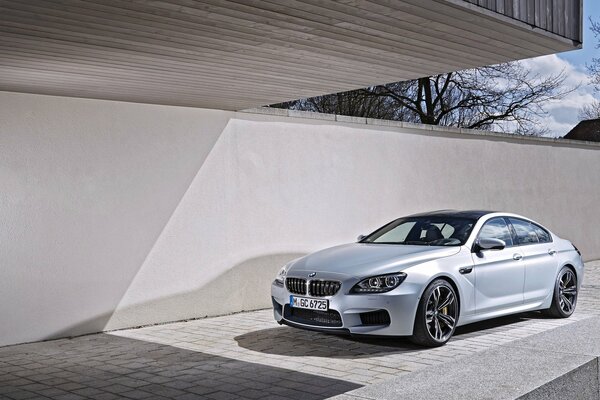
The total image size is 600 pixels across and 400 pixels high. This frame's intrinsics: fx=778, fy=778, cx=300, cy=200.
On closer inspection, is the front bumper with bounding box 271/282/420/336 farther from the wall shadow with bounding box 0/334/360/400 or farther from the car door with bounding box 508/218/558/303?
the car door with bounding box 508/218/558/303

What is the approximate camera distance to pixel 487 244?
9.09 metres

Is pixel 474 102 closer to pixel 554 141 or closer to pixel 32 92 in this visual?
pixel 554 141

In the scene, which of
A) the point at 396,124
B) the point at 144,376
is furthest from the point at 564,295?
the point at 144,376

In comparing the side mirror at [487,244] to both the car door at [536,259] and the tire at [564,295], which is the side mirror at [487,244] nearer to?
the car door at [536,259]

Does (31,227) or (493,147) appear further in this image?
(493,147)

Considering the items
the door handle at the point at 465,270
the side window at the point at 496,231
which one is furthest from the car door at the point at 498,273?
the door handle at the point at 465,270

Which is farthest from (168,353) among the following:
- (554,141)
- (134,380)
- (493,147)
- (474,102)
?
(474,102)

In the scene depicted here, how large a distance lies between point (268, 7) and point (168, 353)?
418 cm

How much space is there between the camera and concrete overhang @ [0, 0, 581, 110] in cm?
579

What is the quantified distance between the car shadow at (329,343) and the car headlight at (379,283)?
55cm

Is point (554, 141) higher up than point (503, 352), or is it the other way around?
point (554, 141)

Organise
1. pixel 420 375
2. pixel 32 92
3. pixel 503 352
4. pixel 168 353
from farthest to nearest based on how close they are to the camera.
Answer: pixel 32 92
pixel 168 353
pixel 503 352
pixel 420 375

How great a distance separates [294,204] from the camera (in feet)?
39.8

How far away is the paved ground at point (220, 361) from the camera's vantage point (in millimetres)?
6695
